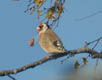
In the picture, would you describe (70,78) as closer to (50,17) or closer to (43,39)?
(43,39)

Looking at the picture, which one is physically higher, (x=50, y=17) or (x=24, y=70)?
(x=50, y=17)

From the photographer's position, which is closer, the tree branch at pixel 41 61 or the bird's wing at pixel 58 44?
the tree branch at pixel 41 61

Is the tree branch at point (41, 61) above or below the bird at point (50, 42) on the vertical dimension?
below

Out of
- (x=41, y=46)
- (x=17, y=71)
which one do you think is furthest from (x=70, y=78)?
(x=17, y=71)

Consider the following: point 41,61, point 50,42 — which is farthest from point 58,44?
point 41,61

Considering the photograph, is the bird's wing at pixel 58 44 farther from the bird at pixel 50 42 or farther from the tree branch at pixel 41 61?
the tree branch at pixel 41 61

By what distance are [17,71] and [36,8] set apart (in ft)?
2.30

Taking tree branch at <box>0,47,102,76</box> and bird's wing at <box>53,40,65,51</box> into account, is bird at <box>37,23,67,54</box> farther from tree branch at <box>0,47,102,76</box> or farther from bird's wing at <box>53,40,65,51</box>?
tree branch at <box>0,47,102,76</box>

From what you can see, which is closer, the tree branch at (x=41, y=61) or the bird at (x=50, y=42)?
the tree branch at (x=41, y=61)

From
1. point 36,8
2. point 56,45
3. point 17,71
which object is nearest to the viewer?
point 17,71

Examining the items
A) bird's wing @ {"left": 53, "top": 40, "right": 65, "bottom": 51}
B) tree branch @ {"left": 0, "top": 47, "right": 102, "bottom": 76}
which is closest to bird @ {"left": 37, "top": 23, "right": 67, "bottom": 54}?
bird's wing @ {"left": 53, "top": 40, "right": 65, "bottom": 51}

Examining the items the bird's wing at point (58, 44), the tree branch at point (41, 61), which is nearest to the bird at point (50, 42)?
the bird's wing at point (58, 44)

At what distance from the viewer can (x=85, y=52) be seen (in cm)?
517

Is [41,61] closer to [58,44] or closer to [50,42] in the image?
[58,44]
